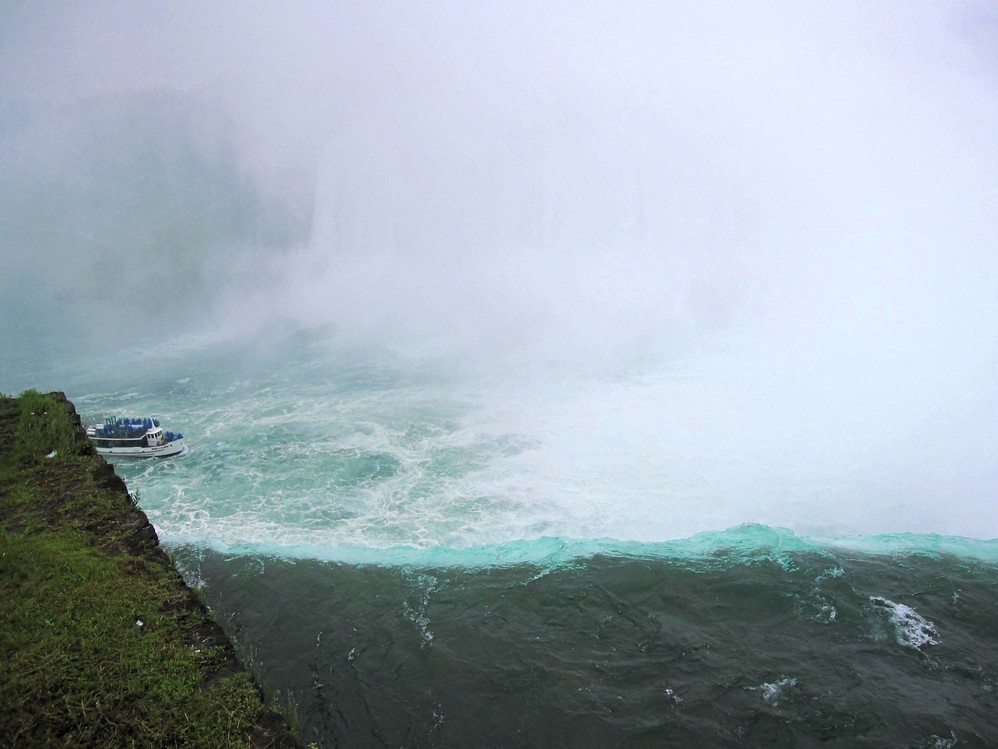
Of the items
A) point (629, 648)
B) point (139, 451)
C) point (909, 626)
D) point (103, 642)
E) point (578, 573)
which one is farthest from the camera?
point (139, 451)

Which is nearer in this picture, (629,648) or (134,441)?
(629,648)

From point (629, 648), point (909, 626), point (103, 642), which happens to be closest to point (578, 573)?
point (629, 648)

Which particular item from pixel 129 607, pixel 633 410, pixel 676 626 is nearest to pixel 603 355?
pixel 633 410

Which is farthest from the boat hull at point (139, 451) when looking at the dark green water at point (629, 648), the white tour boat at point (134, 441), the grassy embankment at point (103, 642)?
the grassy embankment at point (103, 642)

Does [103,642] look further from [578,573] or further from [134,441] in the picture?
[134,441]

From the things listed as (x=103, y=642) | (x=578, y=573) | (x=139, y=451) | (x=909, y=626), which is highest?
(x=103, y=642)

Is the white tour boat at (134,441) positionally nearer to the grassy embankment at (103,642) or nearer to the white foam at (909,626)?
the grassy embankment at (103,642)

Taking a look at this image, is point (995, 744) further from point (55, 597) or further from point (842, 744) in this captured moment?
point (55, 597)
